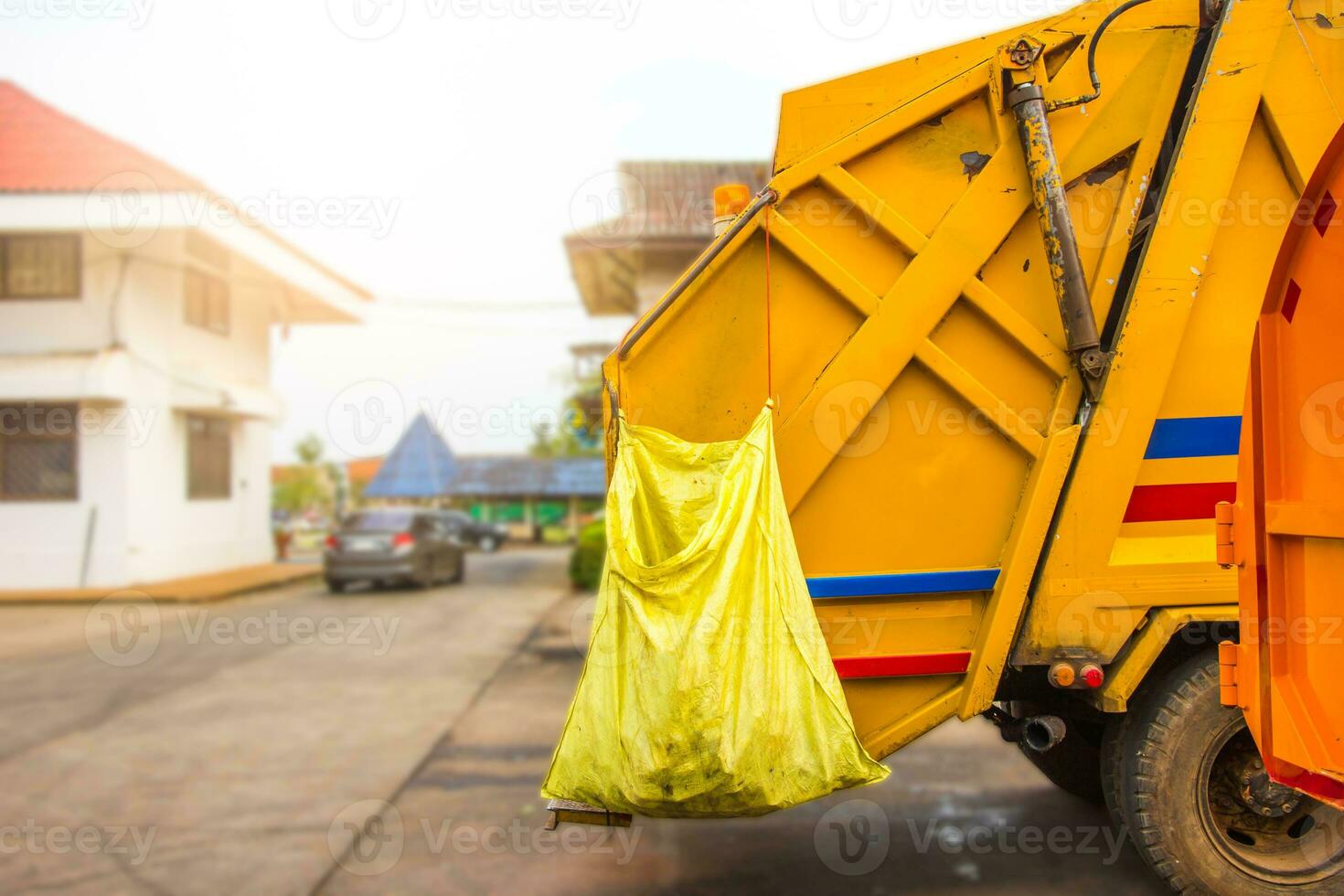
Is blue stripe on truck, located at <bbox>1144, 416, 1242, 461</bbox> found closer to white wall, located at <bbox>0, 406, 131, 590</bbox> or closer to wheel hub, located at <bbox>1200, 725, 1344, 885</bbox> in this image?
Answer: wheel hub, located at <bbox>1200, 725, 1344, 885</bbox>

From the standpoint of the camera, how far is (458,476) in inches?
1839

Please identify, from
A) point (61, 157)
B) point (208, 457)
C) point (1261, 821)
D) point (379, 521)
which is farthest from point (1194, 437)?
point (208, 457)

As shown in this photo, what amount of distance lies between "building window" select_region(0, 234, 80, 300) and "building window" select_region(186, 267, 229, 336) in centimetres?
207

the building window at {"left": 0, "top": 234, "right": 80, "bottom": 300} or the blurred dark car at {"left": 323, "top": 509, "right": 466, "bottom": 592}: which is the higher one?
the building window at {"left": 0, "top": 234, "right": 80, "bottom": 300}

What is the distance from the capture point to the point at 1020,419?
11.5ft

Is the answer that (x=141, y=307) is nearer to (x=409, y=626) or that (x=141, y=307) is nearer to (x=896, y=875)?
(x=409, y=626)

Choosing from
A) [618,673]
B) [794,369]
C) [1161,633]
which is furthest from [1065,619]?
[618,673]

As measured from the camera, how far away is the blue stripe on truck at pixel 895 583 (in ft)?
11.5

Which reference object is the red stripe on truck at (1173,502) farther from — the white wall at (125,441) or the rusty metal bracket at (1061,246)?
the white wall at (125,441)

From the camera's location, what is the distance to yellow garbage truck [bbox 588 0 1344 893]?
342 cm

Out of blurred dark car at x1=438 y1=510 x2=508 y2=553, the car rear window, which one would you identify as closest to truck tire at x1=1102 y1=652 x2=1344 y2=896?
the car rear window

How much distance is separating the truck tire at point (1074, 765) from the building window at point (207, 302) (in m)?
17.8

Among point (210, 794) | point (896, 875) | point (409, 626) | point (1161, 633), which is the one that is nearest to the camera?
point (1161, 633)

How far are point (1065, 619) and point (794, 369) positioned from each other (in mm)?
1321
